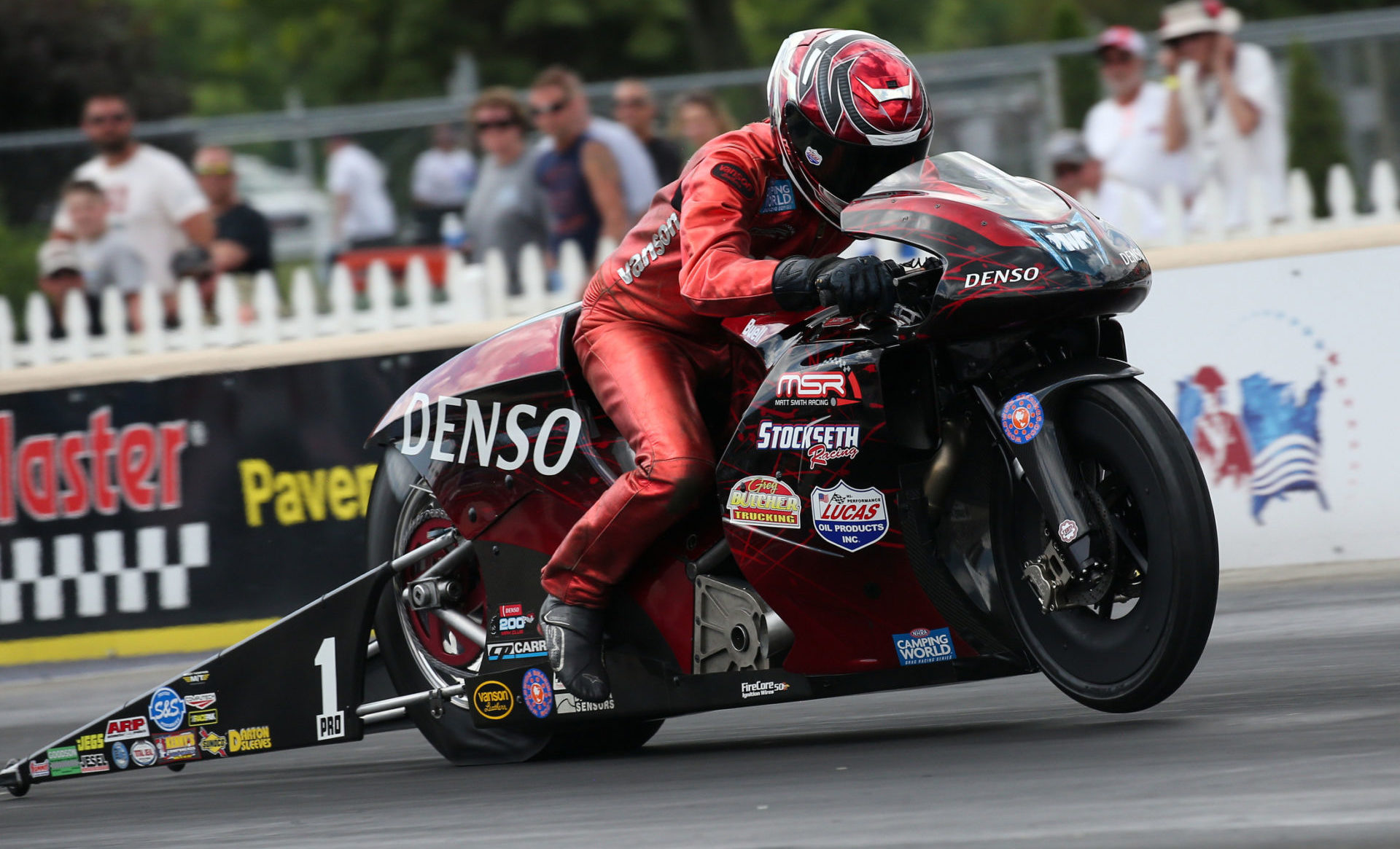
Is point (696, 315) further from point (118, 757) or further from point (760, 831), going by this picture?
point (118, 757)

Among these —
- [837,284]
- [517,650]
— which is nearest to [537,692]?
[517,650]

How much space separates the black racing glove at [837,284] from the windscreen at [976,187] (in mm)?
225

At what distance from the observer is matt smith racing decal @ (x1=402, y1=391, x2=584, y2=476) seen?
5270 mm

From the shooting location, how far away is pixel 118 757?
5.64m

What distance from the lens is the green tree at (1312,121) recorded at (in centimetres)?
1141

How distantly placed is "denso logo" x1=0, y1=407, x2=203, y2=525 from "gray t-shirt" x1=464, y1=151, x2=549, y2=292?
2311mm

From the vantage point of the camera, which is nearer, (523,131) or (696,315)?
(696,315)

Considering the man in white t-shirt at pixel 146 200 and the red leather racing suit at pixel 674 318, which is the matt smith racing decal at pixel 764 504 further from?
the man in white t-shirt at pixel 146 200

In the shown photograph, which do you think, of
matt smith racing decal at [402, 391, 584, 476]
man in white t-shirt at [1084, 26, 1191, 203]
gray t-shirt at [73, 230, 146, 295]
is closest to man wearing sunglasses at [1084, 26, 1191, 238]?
man in white t-shirt at [1084, 26, 1191, 203]

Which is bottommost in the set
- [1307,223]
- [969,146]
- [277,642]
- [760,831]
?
[760,831]

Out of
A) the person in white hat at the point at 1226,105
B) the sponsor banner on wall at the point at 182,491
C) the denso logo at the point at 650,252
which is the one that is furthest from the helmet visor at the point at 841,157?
the person in white hat at the point at 1226,105

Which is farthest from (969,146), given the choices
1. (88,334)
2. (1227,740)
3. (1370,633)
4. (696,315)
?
(1227,740)

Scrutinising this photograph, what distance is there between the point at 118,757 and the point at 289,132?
7875 mm

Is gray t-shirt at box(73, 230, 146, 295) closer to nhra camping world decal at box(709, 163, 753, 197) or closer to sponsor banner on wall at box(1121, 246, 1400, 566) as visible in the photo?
sponsor banner on wall at box(1121, 246, 1400, 566)
